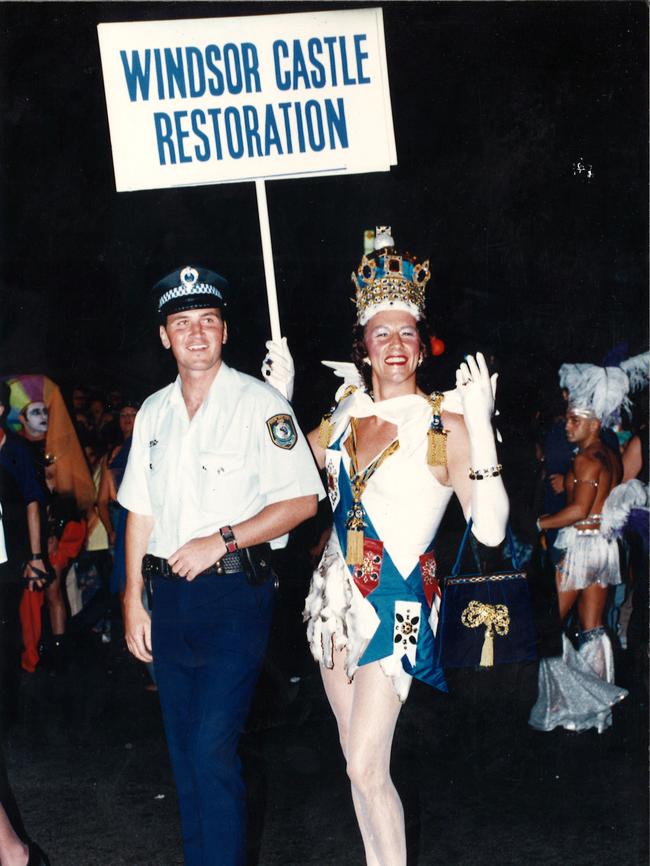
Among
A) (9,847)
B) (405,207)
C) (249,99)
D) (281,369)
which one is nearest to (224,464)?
(281,369)

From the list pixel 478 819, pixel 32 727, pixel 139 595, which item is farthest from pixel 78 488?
pixel 478 819

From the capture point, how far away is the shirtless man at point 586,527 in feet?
21.2

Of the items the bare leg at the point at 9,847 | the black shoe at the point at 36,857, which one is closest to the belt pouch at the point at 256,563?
the bare leg at the point at 9,847

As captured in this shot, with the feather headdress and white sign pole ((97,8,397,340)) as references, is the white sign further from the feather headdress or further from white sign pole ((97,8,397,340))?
the feather headdress

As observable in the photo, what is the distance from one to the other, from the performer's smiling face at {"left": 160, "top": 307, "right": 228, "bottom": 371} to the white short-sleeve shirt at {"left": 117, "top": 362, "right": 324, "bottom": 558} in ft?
0.32

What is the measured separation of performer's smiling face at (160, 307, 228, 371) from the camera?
451 cm

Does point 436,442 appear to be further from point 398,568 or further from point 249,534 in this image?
point 249,534

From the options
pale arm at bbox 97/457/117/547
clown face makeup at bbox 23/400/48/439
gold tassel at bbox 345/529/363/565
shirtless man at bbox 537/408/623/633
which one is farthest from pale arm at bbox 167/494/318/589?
clown face makeup at bbox 23/400/48/439

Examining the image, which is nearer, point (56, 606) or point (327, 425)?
point (327, 425)

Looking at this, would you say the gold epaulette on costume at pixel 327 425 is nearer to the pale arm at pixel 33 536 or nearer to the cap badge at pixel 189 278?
the cap badge at pixel 189 278

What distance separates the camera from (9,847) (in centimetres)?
441

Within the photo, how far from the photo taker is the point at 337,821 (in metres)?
5.04

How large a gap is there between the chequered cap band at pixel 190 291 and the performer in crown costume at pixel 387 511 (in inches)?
23.1

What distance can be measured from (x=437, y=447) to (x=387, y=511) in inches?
12.2
